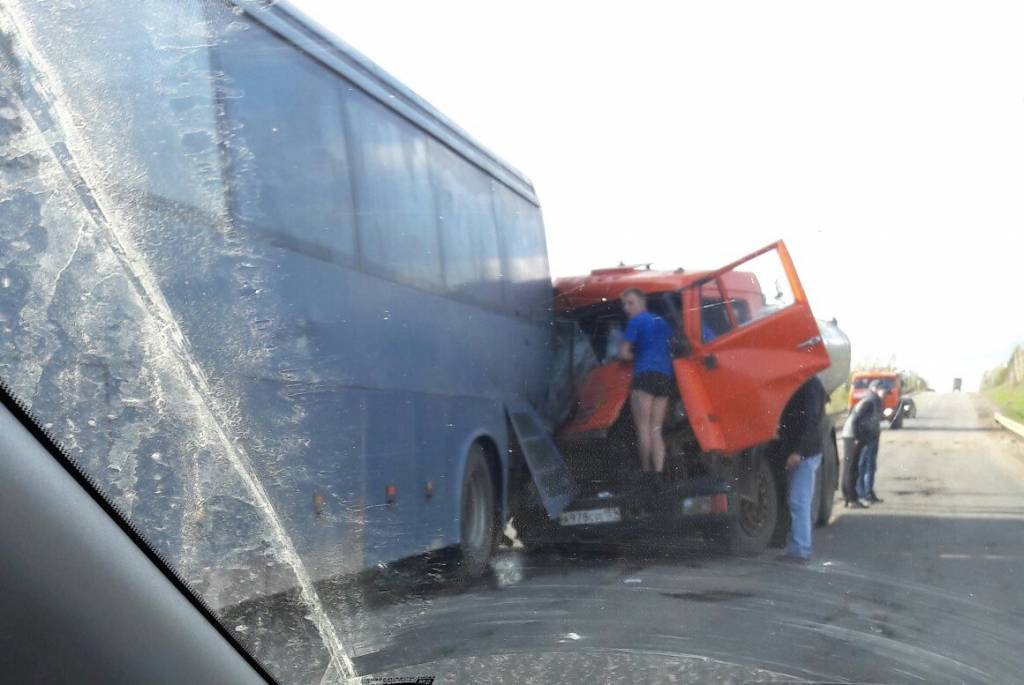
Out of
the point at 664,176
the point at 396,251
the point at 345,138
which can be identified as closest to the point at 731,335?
the point at 664,176

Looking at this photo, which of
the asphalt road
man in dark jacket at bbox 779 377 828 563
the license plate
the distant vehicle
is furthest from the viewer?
man in dark jacket at bbox 779 377 828 563

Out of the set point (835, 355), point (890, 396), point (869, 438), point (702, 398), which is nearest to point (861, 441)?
point (869, 438)

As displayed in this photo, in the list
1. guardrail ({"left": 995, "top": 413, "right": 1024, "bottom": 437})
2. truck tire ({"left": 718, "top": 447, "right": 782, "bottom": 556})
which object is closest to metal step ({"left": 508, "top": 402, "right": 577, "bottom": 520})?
truck tire ({"left": 718, "top": 447, "right": 782, "bottom": 556})

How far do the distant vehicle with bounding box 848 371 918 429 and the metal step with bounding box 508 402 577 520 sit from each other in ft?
3.76

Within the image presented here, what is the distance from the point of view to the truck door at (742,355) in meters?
4.20

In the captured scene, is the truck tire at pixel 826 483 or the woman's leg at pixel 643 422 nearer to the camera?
the truck tire at pixel 826 483

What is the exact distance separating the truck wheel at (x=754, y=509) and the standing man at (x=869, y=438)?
357mm

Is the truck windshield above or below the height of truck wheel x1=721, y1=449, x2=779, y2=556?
above

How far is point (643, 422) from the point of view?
13.9ft

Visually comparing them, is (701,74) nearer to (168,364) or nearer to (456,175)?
(456,175)

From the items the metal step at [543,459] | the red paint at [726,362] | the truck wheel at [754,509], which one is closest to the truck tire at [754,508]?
the truck wheel at [754,509]

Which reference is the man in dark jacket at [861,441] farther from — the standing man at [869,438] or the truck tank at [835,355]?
the truck tank at [835,355]

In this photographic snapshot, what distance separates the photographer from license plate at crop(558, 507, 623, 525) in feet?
13.6

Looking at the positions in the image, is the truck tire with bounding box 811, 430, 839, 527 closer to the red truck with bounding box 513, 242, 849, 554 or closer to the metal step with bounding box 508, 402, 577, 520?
the red truck with bounding box 513, 242, 849, 554
